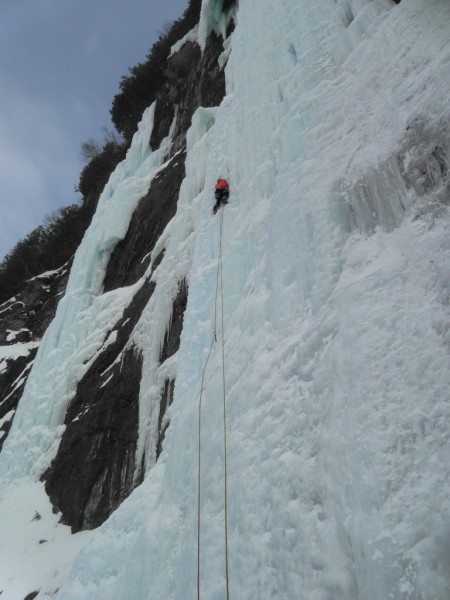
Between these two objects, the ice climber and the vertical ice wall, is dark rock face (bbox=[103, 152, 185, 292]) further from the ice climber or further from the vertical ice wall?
the ice climber

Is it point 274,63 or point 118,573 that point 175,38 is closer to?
point 274,63

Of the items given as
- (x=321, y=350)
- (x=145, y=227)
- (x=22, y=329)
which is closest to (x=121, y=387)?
(x=145, y=227)

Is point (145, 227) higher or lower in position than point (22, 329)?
lower

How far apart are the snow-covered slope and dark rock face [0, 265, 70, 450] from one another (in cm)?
699

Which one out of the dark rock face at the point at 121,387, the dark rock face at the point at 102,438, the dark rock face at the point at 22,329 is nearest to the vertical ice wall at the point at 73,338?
the dark rock face at the point at 121,387

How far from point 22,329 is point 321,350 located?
13.9 m

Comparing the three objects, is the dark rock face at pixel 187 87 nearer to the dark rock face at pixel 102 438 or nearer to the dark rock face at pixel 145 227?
the dark rock face at pixel 145 227

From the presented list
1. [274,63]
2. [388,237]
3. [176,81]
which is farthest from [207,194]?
[176,81]

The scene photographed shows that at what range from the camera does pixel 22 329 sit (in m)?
14.4

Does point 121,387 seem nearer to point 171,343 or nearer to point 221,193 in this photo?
point 171,343

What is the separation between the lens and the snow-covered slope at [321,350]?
6.23ft

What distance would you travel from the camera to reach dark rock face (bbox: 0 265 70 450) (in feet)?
38.7

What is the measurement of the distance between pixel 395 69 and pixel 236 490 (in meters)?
3.45

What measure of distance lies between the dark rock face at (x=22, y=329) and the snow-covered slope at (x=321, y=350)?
699 centimetres
